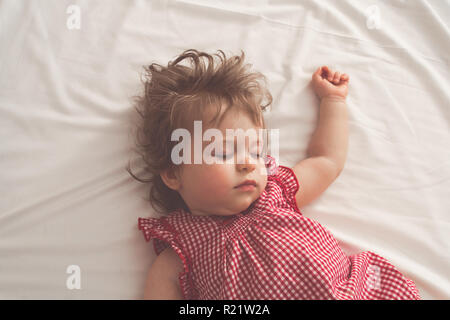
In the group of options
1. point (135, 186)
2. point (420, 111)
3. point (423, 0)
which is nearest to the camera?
point (135, 186)

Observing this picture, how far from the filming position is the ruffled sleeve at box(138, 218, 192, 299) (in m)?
0.84

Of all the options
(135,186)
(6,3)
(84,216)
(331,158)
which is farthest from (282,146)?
(6,3)

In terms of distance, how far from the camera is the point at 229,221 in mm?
897

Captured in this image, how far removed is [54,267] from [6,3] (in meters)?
0.74

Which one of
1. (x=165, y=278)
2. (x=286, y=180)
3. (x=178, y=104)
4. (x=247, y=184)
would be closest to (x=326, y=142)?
(x=286, y=180)

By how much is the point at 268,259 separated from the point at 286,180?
0.21m

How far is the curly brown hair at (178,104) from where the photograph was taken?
871mm

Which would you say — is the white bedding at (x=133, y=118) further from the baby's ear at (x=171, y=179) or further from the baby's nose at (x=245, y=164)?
the baby's nose at (x=245, y=164)

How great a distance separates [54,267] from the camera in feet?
2.86

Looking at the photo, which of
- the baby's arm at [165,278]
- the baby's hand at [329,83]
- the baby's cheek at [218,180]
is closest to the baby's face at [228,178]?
the baby's cheek at [218,180]

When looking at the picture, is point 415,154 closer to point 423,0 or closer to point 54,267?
point 423,0

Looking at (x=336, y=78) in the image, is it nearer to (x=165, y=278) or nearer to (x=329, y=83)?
(x=329, y=83)

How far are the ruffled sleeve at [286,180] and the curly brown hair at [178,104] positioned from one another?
0.40ft

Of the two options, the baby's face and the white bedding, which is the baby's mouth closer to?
the baby's face
